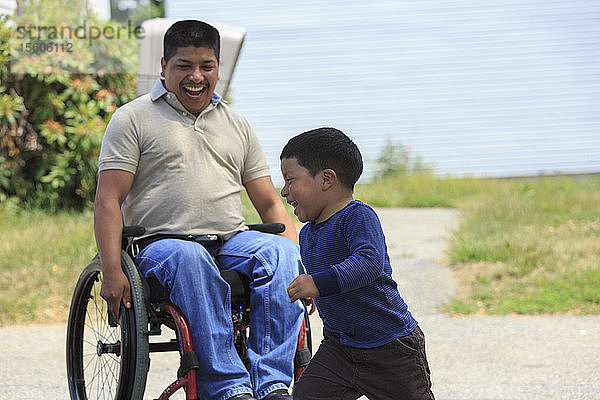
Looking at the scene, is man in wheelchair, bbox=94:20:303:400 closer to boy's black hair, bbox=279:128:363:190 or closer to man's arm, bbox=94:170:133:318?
man's arm, bbox=94:170:133:318

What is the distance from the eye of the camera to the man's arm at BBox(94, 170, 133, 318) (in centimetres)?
267

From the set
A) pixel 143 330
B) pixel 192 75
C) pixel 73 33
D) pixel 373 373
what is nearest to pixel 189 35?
pixel 192 75

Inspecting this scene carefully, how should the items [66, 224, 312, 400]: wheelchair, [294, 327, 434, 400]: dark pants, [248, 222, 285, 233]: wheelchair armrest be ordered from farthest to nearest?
[248, 222, 285, 233]: wheelchair armrest → [66, 224, 312, 400]: wheelchair → [294, 327, 434, 400]: dark pants

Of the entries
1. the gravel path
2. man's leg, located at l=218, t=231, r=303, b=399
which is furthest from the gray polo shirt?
the gravel path

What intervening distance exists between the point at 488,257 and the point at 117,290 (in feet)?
12.0

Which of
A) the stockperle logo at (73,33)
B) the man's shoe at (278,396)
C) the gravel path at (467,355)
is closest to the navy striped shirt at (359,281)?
the man's shoe at (278,396)

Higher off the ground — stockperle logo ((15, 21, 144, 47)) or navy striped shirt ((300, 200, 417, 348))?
stockperle logo ((15, 21, 144, 47))

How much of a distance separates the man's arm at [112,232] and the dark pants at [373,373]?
712 millimetres

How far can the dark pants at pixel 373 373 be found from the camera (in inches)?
85.9

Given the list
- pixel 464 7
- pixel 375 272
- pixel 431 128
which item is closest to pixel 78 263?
pixel 375 272

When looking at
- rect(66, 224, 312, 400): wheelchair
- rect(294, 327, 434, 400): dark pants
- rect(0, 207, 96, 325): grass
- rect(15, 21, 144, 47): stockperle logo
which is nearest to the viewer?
rect(294, 327, 434, 400): dark pants

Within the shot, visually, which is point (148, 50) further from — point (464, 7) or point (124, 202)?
point (464, 7)

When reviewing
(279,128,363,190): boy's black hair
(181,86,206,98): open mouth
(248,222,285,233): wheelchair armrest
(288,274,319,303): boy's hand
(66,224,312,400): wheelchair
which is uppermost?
(181,86,206,98): open mouth

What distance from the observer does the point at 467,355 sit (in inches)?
169
